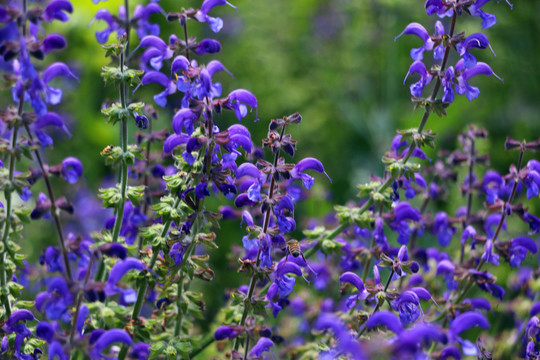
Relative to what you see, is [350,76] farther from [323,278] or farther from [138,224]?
[138,224]

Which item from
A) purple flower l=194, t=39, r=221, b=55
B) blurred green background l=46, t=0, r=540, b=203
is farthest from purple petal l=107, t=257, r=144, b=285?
blurred green background l=46, t=0, r=540, b=203

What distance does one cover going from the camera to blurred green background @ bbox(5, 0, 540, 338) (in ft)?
14.1

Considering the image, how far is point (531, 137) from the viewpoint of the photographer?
4172mm

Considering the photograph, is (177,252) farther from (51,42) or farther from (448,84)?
(448,84)

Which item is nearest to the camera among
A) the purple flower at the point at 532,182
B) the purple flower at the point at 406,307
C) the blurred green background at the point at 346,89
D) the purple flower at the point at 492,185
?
the purple flower at the point at 406,307

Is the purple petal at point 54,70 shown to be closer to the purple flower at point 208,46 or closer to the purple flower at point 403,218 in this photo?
the purple flower at point 208,46

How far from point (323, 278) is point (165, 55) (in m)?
1.28

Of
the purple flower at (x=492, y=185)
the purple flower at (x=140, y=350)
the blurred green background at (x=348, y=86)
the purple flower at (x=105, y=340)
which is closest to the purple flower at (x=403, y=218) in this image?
the purple flower at (x=492, y=185)

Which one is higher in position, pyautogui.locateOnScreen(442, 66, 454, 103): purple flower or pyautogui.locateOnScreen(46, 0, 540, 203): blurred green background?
pyautogui.locateOnScreen(442, 66, 454, 103): purple flower

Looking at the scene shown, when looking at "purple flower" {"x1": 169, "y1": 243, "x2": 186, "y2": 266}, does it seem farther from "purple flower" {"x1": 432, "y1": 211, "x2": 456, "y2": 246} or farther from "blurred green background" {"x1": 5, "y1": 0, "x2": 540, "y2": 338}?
"blurred green background" {"x1": 5, "y1": 0, "x2": 540, "y2": 338}

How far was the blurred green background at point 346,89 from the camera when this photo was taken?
431 cm

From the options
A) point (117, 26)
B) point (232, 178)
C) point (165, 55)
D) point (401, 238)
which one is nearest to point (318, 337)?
point (401, 238)

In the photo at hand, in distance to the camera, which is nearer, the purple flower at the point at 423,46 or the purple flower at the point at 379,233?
the purple flower at the point at 423,46

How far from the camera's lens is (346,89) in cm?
514
